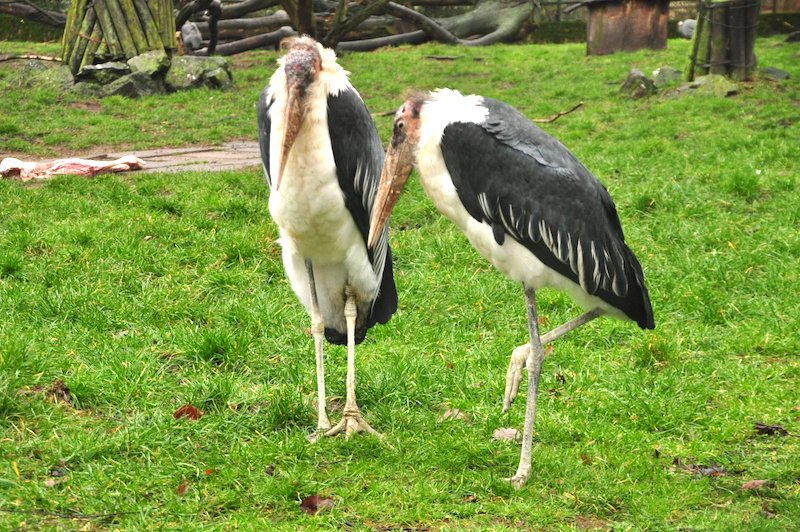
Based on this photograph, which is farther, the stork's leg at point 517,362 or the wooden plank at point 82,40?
the wooden plank at point 82,40

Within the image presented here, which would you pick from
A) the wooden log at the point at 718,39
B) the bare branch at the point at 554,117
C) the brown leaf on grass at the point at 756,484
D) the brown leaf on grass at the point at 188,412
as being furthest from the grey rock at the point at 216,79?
the brown leaf on grass at the point at 756,484

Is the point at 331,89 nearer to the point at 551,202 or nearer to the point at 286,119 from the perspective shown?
the point at 286,119

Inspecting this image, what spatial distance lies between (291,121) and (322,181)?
27 centimetres

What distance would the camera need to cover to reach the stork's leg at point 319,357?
13.5ft

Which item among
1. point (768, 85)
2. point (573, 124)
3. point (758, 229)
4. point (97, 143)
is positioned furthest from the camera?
point (768, 85)

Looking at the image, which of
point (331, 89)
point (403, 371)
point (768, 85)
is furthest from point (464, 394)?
point (768, 85)

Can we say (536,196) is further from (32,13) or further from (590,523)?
(32,13)

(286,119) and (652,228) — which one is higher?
(286,119)

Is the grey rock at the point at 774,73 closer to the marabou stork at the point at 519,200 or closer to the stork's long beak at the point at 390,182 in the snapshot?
the marabou stork at the point at 519,200

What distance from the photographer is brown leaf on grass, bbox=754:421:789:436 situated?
4.16 metres

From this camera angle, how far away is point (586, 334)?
5.27 metres

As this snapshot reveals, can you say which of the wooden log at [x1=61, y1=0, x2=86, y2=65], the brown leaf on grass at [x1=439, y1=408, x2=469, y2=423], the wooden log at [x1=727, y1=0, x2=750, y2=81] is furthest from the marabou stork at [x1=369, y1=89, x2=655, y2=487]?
the wooden log at [x1=61, y1=0, x2=86, y2=65]

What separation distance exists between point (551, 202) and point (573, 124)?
658 cm

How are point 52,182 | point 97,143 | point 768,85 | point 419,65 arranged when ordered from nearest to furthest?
1. point 52,182
2. point 97,143
3. point 768,85
4. point 419,65
